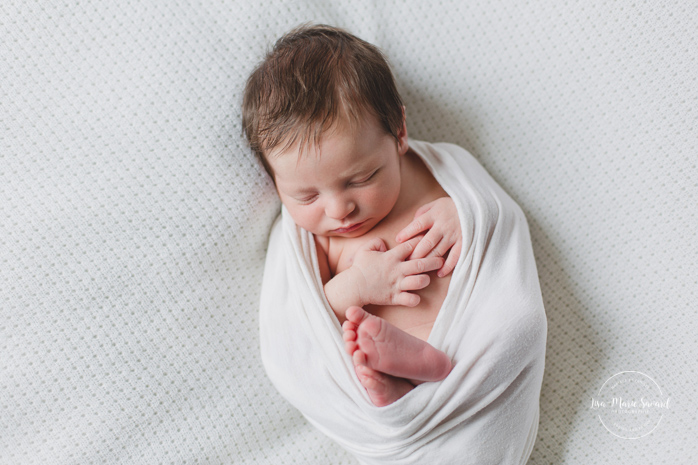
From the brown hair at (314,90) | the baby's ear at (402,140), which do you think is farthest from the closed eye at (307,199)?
the baby's ear at (402,140)

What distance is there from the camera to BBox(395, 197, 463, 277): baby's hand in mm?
1047

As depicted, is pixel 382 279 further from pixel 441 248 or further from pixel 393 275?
pixel 441 248

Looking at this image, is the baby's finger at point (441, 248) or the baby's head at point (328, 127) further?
the baby's finger at point (441, 248)

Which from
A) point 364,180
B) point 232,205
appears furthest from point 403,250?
point 232,205

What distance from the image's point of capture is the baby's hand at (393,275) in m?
1.02

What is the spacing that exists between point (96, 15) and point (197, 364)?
2.67 ft

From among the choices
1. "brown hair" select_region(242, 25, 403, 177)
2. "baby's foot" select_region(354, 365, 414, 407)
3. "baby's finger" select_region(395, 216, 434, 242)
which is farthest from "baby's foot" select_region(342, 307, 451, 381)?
"brown hair" select_region(242, 25, 403, 177)

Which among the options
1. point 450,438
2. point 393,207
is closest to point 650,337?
point 450,438

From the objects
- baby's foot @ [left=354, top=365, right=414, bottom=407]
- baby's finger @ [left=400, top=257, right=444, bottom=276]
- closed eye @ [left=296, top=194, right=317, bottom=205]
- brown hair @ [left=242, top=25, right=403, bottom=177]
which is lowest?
baby's foot @ [left=354, top=365, right=414, bottom=407]

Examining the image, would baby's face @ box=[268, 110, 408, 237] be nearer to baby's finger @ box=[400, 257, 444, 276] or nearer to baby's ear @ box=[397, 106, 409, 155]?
baby's ear @ box=[397, 106, 409, 155]

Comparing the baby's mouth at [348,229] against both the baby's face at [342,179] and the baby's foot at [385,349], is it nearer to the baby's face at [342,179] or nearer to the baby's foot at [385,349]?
the baby's face at [342,179]

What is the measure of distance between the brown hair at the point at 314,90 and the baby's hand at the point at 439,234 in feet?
0.64

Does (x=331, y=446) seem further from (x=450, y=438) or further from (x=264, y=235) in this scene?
(x=264, y=235)

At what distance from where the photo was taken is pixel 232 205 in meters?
1.14
